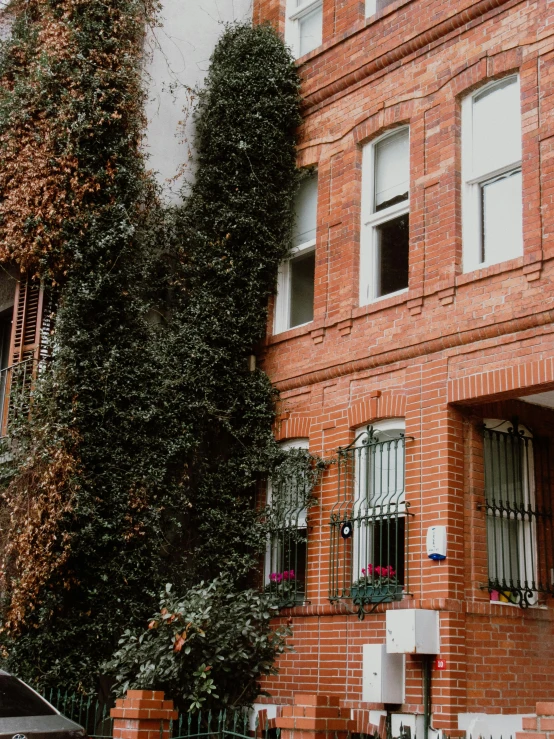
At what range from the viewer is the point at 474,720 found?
9.80 metres

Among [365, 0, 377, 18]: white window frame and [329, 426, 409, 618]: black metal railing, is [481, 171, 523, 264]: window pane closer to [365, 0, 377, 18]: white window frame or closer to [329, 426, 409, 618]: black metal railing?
[329, 426, 409, 618]: black metal railing

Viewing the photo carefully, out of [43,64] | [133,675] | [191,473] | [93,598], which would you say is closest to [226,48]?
[43,64]

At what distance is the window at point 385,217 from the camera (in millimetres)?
12234

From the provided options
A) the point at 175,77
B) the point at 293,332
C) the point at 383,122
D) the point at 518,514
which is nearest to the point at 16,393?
the point at 293,332

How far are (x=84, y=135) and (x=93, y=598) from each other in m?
5.92

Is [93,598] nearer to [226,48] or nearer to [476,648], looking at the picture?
[476,648]

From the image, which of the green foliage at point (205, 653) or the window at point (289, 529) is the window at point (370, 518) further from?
the green foliage at point (205, 653)

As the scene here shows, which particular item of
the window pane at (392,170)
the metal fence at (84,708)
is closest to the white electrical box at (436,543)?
the metal fence at (84,708)

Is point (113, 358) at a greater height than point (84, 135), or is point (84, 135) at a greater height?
point (84, 135)

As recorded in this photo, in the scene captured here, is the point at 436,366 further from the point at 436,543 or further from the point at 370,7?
the point at 370,7

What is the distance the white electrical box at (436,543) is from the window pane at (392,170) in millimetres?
4365

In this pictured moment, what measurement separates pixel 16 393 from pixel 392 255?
5.10 meters

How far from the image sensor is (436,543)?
10.2 m

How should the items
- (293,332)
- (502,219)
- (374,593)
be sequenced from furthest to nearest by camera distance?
(293,332)
(502,219)
(374,593)
